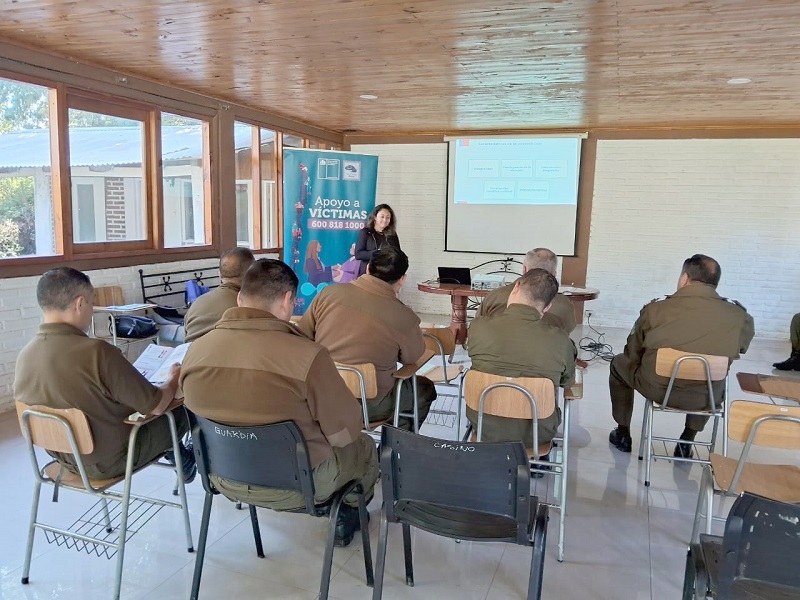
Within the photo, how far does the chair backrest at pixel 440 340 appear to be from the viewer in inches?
130

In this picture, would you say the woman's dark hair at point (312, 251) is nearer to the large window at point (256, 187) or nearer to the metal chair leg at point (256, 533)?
the large window at point (256, 187)

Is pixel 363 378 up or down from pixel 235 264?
down

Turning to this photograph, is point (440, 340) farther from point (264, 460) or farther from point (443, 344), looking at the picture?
point (264, 460)

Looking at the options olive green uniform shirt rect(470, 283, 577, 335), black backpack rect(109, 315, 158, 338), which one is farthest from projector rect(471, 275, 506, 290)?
black backpack rect(109, 315, 158, 338)

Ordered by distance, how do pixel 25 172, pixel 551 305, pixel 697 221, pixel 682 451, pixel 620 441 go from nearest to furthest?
1. pixel 551 305
2. pixel 682 451
3. pixel 620 441
4. pixel 25 172
5. pixel 697 221

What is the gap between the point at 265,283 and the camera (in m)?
1.87

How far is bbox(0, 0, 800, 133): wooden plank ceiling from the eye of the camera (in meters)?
3.15

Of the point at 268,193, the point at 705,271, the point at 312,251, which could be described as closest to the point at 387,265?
the point at 705,271

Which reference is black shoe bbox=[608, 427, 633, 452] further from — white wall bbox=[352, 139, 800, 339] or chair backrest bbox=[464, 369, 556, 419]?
white wall bbox=[352, 139, 800, 339]

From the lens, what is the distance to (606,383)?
493 cm

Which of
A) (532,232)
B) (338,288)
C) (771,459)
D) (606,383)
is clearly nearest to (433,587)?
(338,288)

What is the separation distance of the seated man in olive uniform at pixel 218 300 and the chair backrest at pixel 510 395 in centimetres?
123

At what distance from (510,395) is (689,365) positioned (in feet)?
3.92

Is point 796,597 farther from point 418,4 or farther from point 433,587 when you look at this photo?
point 418,4
